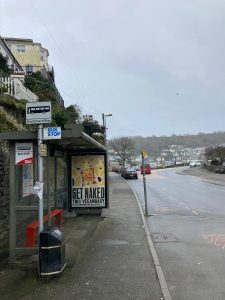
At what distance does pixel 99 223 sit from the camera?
43.4 ft

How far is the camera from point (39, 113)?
7.49 m

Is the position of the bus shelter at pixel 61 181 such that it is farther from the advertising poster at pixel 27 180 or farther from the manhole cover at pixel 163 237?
the manhole cover at pixel 163 237

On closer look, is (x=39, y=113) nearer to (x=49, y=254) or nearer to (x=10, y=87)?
(x=49, y=254)

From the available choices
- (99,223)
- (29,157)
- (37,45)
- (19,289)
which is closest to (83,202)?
(99,223)

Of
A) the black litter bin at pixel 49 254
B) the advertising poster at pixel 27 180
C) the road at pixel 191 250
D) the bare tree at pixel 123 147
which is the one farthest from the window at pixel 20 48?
the black litter bin at pixel 49 254

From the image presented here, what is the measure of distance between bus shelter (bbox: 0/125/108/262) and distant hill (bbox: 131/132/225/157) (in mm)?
69240

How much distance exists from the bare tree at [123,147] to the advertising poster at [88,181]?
77.2 metres

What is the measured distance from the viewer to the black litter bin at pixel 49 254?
6922 millimetres

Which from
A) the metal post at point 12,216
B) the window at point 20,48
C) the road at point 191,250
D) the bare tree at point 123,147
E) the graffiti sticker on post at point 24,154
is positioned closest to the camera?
the road at point 191,250

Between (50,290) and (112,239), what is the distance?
4296 millimetres

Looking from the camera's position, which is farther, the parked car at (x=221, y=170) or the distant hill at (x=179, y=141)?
the distant hill at (x=179, y=141)

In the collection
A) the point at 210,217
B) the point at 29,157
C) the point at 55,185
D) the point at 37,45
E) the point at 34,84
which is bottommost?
the point at 210,217

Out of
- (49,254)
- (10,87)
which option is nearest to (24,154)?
(49,254)

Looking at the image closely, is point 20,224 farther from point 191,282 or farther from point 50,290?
point 191,282
